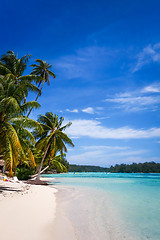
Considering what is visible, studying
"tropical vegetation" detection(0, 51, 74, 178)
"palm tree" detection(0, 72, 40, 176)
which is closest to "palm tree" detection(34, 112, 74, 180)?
"tropical vegetation" detection(0, 51, 74, 178)

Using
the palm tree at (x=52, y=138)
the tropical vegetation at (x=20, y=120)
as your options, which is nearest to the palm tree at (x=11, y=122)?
the tropical vegetation at (x=20, y=120)

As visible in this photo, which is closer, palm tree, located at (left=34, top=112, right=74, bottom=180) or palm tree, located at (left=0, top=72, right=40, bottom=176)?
palm tree, located at (left=0, top=72, right=40, bottom=176)

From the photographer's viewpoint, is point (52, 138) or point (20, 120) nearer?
point (20, 120)

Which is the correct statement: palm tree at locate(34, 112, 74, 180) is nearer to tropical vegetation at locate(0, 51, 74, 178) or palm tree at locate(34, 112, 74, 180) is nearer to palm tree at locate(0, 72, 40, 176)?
tropical vegetation at locate(0, 51, 74, 178)

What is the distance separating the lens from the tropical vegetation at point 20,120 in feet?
33.7

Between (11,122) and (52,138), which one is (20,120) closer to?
(11,122)

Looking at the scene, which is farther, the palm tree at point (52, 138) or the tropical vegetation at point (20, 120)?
the palm tree at point (52, 138)

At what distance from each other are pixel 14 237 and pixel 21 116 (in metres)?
8.61

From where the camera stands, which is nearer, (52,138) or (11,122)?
(11,122)

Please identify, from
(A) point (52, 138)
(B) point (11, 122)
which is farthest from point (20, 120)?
(A) point (52, 138)

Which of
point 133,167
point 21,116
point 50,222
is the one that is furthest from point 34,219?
point 133,167

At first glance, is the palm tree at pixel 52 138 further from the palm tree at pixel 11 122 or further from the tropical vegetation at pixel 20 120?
the palm tree at pixel 11 122

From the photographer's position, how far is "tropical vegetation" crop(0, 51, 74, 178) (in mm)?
10273

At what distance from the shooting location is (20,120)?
11.2 m
